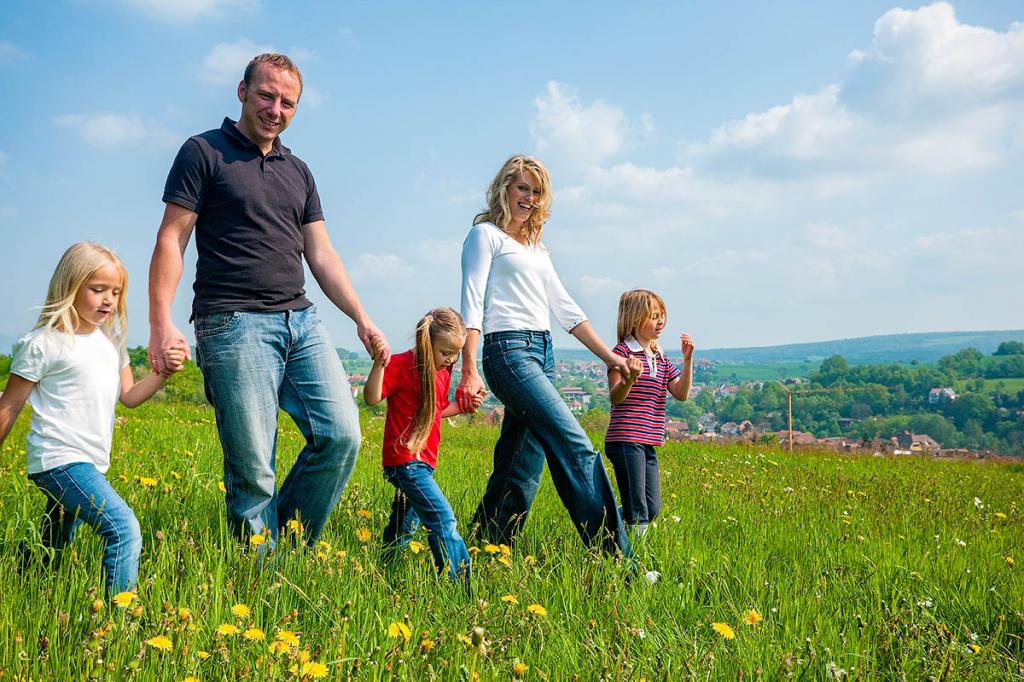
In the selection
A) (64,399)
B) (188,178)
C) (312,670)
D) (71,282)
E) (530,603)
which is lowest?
(530,603)

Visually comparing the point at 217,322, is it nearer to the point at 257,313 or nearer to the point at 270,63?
the point at 257,313

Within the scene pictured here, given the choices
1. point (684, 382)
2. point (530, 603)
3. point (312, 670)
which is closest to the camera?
point (312, 670)

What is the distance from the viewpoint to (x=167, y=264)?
3.50 meters

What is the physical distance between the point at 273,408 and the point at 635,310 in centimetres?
259

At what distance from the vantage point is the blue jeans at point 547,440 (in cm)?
421

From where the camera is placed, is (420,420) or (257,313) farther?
(420,420)

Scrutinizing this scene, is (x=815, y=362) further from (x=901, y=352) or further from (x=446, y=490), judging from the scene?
(x=446, y=490)

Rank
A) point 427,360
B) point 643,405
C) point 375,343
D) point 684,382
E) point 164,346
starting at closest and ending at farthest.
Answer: point 164,346, point 375,343, point 427,360, point 643,405, point 684,382

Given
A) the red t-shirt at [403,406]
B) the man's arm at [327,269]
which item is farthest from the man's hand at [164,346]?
the red t-shirt at [403,406]

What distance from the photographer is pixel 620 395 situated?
4914mm

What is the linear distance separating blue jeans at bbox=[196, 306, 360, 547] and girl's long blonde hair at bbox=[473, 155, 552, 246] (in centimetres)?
121

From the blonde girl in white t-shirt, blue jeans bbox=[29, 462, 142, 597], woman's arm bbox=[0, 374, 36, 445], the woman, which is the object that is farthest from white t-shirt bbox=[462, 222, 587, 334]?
woman's arm bbox=[0, 374, 36, 445]

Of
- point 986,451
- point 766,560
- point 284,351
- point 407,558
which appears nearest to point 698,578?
point 766,560

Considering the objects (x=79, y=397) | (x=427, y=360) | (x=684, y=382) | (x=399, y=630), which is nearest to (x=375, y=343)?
(x=427, y=360)
